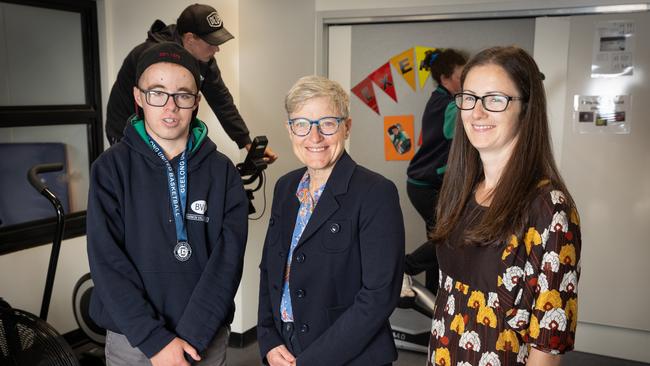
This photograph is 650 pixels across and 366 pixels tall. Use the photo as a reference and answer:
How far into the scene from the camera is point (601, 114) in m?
3.22

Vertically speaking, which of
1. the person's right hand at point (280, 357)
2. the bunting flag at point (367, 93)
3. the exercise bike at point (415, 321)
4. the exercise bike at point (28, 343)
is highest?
the bunting flag at point (367, 93)

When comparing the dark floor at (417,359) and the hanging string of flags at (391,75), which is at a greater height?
the hanging string of flags at (391,75)

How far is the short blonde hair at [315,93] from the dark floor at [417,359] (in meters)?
2.13

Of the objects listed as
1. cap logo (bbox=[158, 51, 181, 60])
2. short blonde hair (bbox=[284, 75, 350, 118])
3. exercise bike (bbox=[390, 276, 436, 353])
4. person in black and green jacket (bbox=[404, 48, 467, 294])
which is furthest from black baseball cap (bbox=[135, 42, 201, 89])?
exercise bike (bbox=[390, 276, 436, 353])

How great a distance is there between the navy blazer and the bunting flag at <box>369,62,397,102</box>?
2094mm

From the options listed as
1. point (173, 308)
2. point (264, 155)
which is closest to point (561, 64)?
point (264, 155)

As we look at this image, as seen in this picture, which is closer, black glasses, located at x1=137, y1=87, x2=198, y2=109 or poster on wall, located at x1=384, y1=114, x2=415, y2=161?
black glasses, located at x1=137, y1=87, x2=198, y2=109

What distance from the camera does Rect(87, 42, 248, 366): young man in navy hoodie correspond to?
1.65 metres

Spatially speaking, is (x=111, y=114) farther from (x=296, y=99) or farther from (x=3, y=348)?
(x=296, y=99)

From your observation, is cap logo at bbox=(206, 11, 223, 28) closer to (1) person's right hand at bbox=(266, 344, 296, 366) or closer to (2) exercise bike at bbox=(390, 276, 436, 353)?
(1) person's right hand at bbox=(266, 344, 296, 366)

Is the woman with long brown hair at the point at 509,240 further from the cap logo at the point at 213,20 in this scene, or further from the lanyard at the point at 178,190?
the cap logo at the point at 213,20

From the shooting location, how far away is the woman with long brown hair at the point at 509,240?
1.22 m

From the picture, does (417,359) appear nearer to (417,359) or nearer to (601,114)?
(417,359)

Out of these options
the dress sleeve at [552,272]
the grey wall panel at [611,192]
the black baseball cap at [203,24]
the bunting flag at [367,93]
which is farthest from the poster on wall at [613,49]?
the dress sleeve at [552,272]
